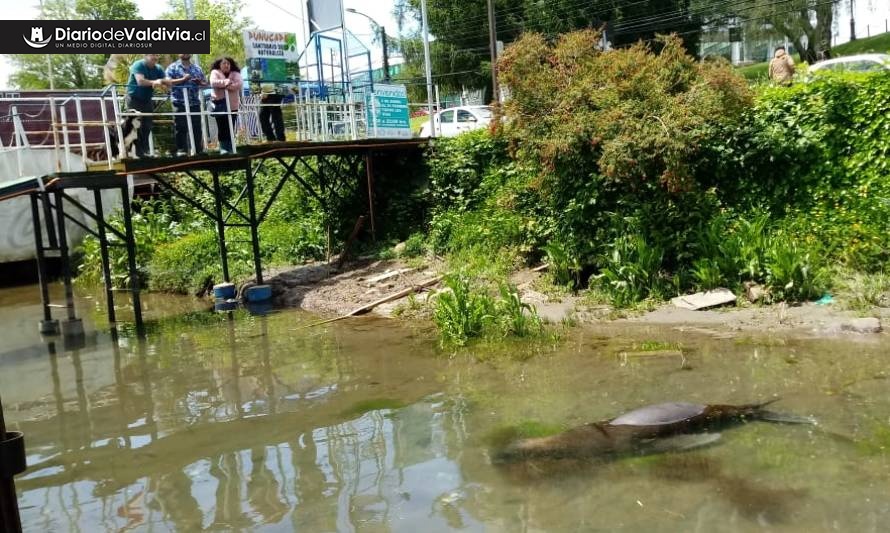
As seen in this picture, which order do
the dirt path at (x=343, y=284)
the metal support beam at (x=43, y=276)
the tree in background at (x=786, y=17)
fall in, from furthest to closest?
the tree in background at (x=786, y=17), the dirt path at (x=343, y=284), the metal support beam at (x=43, y=276)

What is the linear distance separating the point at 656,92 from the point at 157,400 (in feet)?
25.7

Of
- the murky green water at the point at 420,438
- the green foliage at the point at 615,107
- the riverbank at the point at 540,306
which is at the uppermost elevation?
the green foliage at the point at 615,107

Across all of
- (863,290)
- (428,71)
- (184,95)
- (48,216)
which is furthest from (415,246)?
(428,71)

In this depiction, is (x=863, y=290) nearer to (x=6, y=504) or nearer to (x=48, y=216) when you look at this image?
(x=6, y=504)

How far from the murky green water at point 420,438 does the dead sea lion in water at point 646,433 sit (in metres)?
0.17

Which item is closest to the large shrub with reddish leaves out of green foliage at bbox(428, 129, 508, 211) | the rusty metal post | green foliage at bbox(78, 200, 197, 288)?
green foliage at bbox(428, 129, 508, 211)

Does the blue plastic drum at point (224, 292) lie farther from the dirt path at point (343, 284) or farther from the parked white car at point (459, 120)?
the parked white car at point (459, 120)

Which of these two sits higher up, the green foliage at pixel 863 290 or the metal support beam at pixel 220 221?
the metal support beam at pixel 220 221

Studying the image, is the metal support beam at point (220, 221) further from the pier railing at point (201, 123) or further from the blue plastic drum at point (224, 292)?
the pier railing at point (201, 123)

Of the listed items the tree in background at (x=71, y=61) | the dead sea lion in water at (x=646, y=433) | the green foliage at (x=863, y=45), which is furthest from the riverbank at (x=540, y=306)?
the tree in background at (x=71, y=61)

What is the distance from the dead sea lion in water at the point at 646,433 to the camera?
614 cm

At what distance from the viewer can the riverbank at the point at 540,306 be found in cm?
935

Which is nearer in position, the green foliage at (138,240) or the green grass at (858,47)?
the green foliage at (138,240)

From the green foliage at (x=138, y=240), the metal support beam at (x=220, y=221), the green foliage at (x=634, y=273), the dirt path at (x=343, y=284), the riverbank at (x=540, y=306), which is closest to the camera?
the riverbank at (x=540, y=306)
